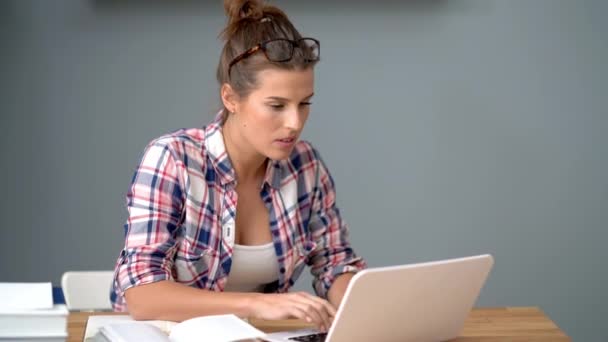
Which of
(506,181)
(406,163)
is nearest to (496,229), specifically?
(506,181)

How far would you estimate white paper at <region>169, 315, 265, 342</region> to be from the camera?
4.54 feet

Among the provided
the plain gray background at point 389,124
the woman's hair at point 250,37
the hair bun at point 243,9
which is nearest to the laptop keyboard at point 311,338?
the woman's hair at point 250,37

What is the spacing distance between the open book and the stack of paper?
15cm

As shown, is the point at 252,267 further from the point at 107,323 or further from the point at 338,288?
the point at 107,323

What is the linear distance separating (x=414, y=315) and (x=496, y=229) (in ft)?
5.82

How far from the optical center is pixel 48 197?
3.01 metres

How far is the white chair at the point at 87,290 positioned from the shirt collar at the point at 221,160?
428mm

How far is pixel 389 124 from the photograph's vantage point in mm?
3137

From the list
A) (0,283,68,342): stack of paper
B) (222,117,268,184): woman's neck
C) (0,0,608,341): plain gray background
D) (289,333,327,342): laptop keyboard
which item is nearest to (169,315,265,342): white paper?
(289,333,327,342): laptop keyboard

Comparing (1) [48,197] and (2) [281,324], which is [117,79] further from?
(2) [281,324]

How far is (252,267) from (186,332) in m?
0.53

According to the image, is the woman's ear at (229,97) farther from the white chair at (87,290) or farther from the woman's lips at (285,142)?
the white chair at (87,290)

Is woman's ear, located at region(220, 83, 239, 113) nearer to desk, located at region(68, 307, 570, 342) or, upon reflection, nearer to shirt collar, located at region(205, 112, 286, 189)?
shirt collar, located at region(205, 112, 286, 189)

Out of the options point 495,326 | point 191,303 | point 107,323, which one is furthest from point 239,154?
point 495,326
